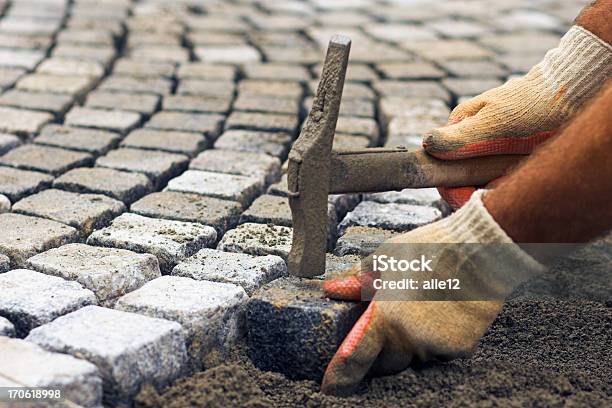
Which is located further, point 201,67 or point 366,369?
point 201,67

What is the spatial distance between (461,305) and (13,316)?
1.22m

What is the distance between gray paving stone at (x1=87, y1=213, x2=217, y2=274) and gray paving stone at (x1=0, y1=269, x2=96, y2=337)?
346 millimetres

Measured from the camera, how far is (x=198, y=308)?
2.29 m

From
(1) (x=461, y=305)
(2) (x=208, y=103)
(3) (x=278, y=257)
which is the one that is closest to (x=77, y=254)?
(3) (x=278, y=257)

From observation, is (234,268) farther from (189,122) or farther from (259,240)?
(189,122)

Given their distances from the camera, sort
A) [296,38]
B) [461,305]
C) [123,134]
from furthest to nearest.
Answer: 1. [296,38]
2. [123,134]
3. [461,305]

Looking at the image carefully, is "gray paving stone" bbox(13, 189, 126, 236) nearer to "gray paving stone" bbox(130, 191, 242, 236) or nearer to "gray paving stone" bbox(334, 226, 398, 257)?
"gray paving stone" bbox(130, 191, 242, 236)

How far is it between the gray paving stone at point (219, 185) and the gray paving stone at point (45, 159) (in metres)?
0.47

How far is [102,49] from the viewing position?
502 centimetres

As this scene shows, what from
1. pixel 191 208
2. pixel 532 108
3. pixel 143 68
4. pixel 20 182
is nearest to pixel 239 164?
pixel 191 208

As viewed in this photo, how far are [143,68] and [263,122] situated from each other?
3.69 ft

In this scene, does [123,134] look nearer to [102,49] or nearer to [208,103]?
[208,103]

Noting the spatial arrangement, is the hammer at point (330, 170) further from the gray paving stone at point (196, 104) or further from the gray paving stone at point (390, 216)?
the gray paving stone at point (196, 104)

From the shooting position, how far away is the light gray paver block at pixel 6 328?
2172 millimetres
